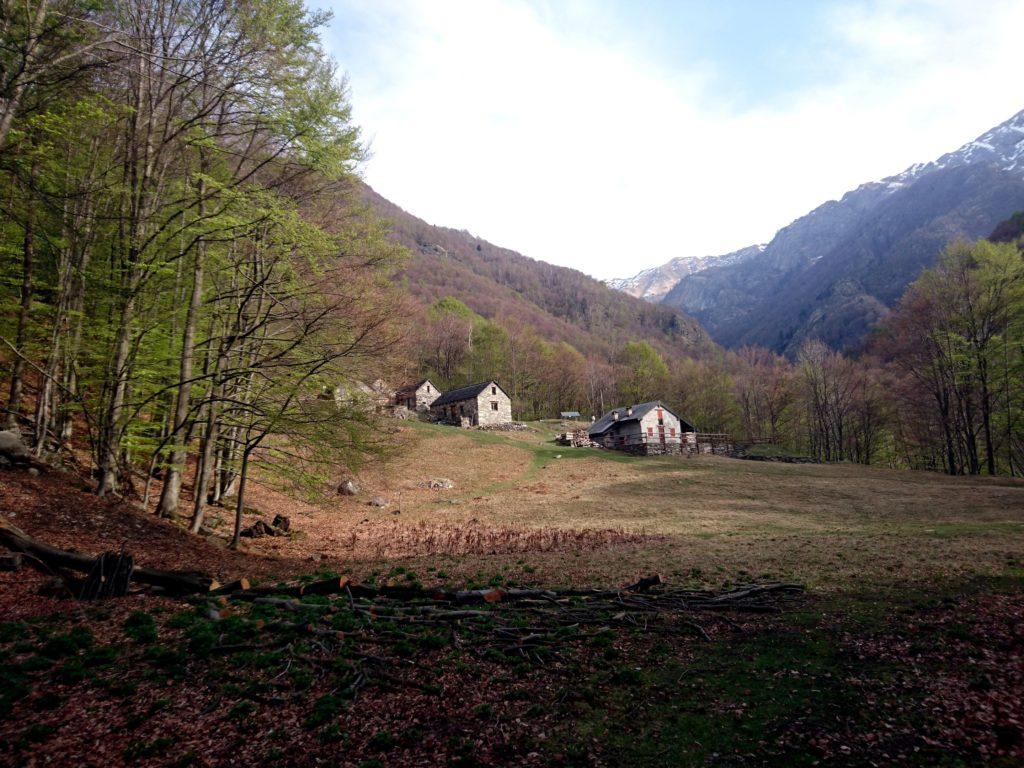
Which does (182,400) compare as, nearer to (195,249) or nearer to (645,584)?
(195,249)

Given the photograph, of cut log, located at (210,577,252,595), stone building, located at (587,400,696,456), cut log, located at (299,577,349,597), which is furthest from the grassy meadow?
stone building, located at (587,400,696,456)

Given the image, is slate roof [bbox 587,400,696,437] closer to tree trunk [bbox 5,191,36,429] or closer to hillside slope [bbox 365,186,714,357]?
tree trunk [bbox 5,191,36,429]

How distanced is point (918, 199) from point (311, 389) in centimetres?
23245

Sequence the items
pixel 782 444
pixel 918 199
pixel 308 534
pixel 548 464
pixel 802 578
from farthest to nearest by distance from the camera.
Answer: pixel 918 199 → pixel 782 444 → pixel 548 464 → pixel 308 534 → pixel 802 578

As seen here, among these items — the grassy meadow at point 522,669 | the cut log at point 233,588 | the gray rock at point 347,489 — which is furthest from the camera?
the gray rock at point 347,489

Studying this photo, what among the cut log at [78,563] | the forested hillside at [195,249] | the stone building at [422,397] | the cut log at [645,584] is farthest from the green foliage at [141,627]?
the stone building at [422,397]

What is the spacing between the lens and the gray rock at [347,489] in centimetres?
2645

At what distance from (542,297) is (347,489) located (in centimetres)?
14690

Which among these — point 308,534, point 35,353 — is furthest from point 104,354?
point 308,534

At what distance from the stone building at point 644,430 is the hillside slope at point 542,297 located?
5450 centimetres

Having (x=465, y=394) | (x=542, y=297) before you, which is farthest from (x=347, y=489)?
(x=542, y=297)

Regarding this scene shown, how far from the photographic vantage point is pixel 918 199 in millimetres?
174125

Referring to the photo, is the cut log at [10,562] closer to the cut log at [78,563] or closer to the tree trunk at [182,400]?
the cut log at [78,563]

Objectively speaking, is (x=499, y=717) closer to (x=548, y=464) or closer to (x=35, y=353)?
(x=35, y=353)
